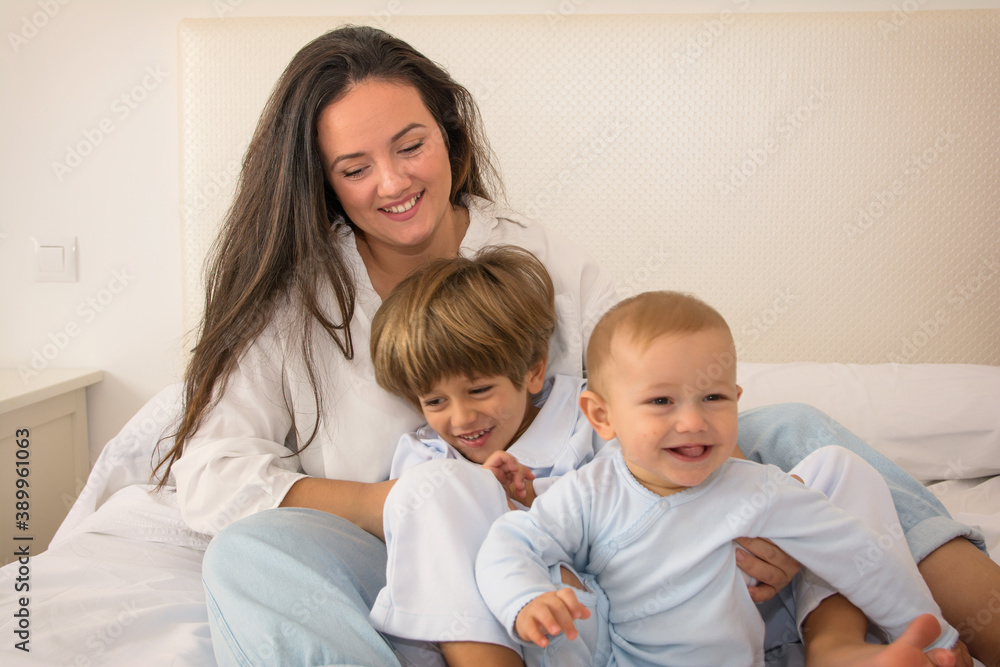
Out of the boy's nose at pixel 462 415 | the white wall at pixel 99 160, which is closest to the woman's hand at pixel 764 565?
the boy's nose at pixel 462 415

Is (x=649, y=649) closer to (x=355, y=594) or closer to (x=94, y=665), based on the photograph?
(x=355, y=594)

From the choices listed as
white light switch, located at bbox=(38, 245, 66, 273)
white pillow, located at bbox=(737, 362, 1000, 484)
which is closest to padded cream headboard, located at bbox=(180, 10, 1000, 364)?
white pillow, located at bbox=(737, 362, 1000, 484)

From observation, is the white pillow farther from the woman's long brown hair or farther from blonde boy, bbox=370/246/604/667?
the woman's long brown hair

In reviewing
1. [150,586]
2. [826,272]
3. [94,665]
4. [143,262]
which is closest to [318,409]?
[150,586]

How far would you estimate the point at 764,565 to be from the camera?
735 millimetres

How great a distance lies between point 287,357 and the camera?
1.09 m

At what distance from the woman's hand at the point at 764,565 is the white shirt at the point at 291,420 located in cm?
47

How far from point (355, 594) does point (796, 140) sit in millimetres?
1450

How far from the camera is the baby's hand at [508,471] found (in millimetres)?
898

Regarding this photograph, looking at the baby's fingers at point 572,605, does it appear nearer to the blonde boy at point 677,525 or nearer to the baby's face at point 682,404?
the blonde boy at point 677,525

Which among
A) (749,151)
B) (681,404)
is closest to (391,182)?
(681,404)

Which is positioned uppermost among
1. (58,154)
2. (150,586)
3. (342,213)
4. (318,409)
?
(58,154)

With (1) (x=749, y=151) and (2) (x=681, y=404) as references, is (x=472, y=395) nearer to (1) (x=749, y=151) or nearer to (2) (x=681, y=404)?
(2) (x=681, y=404)

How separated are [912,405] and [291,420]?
1.13 m
